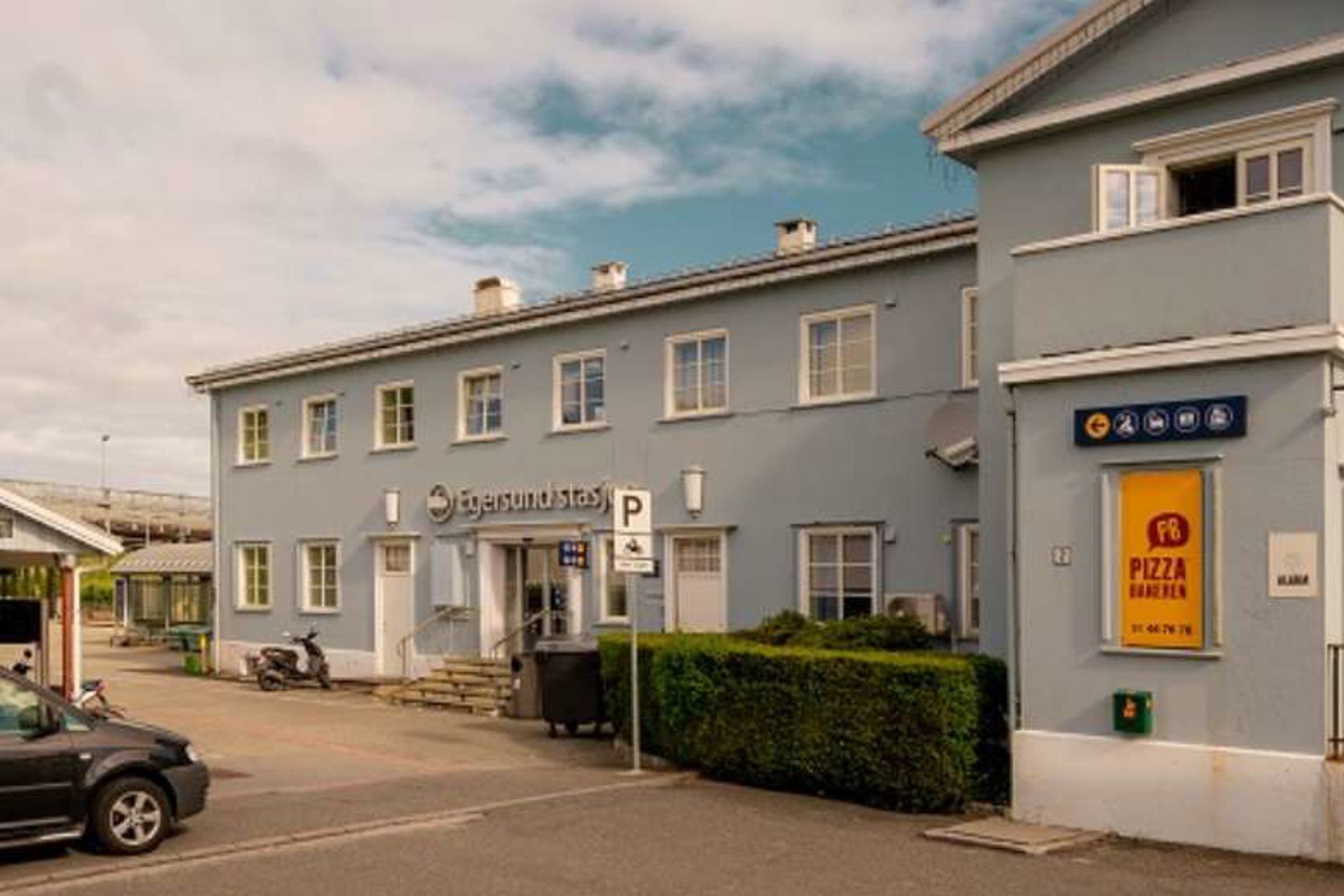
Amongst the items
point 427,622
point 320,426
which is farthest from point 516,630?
point 320,426

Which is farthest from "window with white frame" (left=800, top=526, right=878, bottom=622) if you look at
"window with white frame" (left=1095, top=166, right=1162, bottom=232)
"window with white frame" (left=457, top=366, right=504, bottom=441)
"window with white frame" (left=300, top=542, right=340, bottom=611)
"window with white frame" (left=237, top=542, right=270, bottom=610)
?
"window with white frame" (left=237, top=542, right=270, bottom=610)

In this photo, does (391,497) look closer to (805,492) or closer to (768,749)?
(805,492)

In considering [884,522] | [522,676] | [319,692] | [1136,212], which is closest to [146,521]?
[319,692]

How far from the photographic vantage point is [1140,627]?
11328 millimetres

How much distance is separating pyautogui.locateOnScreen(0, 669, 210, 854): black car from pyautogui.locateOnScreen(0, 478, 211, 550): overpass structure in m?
49.6

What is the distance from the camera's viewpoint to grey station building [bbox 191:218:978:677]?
17594mm

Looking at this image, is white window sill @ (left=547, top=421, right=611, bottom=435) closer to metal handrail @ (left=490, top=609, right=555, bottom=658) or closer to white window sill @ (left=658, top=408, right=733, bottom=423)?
white window sill @ (left=658, top=408, right=733, bottom=423)

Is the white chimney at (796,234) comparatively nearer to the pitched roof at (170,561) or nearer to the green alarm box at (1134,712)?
the green alarm box at (1134,712)

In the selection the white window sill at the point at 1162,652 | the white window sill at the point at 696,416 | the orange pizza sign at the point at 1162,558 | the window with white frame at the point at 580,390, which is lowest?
the white window sill at the point at 1162,652

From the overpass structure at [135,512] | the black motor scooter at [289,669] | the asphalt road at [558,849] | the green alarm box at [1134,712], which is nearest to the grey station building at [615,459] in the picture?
the black motor scooter at [289,669]

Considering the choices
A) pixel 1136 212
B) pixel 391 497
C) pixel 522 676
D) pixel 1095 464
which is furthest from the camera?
pixel 391 497

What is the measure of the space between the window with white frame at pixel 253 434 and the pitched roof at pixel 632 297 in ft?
2.30

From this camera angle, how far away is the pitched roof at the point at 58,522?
16453 millimetres

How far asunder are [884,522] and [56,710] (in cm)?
1022
